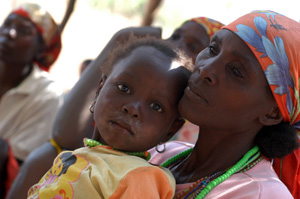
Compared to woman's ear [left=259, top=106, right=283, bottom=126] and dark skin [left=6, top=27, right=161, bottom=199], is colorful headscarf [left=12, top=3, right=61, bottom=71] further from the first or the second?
woman's ear [left=259, top=106, right=283, bottom=126]

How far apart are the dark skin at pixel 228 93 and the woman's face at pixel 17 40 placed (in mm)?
3234

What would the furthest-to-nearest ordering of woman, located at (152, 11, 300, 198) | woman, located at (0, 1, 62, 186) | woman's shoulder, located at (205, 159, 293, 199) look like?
woman, located at (0, 1, 62, 186)
woman, located at (152, 11, 300, 198)
woman's shoulder, located at (205, 159, 293, 199)

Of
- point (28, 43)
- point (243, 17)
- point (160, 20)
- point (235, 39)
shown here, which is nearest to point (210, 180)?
point (235, 39)

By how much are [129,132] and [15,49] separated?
3.31 metres

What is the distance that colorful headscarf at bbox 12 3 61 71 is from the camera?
482 centimetres

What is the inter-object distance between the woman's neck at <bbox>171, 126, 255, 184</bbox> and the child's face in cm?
24

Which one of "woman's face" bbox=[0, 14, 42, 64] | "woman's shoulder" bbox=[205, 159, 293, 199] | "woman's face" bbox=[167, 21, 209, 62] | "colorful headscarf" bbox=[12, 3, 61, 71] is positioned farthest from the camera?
"colorful headscarf" bbox=[12, 3, 61, 71]

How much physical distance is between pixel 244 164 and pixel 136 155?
1.59ft

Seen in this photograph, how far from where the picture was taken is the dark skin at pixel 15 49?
4.70m

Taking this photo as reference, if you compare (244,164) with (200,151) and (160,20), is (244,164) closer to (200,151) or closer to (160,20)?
(200,151)

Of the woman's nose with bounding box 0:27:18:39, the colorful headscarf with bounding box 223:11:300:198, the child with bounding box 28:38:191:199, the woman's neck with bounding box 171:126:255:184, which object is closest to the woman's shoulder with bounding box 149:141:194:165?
the woman's neck with bounding box 171:126:255:184

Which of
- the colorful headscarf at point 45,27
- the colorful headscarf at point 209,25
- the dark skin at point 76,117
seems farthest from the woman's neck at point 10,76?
the colorful headscarf at point 209,25

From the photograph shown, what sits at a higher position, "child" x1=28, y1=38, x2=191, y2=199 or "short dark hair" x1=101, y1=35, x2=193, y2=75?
"short dark hair" x1=101, y1=35, x2=193, y2=75

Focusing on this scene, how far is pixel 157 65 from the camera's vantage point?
1907 mm
